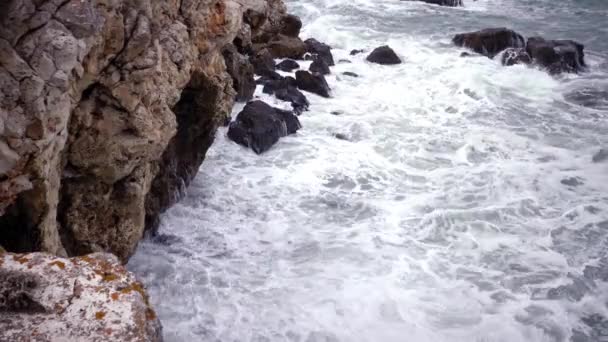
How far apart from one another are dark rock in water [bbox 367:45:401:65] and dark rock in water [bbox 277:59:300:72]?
3.33 metres

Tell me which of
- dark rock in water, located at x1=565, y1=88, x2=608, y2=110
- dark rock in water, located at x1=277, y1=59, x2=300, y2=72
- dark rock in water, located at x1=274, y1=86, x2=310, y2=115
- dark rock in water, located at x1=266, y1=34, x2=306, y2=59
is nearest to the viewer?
dark rock in water, located at x1=274, y1=86, x2=310, y2=115

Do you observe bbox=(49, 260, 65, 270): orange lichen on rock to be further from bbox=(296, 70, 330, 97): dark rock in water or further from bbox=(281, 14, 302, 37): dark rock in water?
bbox=(281, 14, 302, 37): dark rock in water

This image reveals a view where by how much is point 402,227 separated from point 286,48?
35.4 ft

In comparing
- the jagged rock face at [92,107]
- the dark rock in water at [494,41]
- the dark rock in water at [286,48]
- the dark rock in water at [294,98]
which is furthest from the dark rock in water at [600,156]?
the dark rock in water at [286,48]

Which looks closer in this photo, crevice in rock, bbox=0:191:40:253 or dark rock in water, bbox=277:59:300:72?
crevice in rock, bbox=0:191:40:253

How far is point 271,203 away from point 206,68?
2827 millimetres

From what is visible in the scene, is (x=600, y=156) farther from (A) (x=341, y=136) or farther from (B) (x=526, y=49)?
(B) (x=526, y=49)

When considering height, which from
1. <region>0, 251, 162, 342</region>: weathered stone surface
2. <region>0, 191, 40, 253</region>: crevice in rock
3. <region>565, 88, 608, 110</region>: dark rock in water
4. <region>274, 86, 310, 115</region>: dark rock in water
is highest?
<region>0, 251, 162, 342</region>: weathered stone surface

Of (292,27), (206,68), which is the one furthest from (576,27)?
(206,68)

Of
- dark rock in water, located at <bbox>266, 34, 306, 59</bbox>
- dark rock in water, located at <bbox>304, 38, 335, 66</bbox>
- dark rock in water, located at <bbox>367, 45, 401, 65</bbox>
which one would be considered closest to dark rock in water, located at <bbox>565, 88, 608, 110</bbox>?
dark rock in water, located at <bbox>367, 45, 401, 65</bbox>

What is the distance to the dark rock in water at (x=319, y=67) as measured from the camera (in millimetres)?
18219

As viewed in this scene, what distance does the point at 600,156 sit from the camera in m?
13.2

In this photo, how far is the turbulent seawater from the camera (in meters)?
7.66

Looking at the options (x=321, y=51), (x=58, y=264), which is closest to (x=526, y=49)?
(x=321, y=51)
